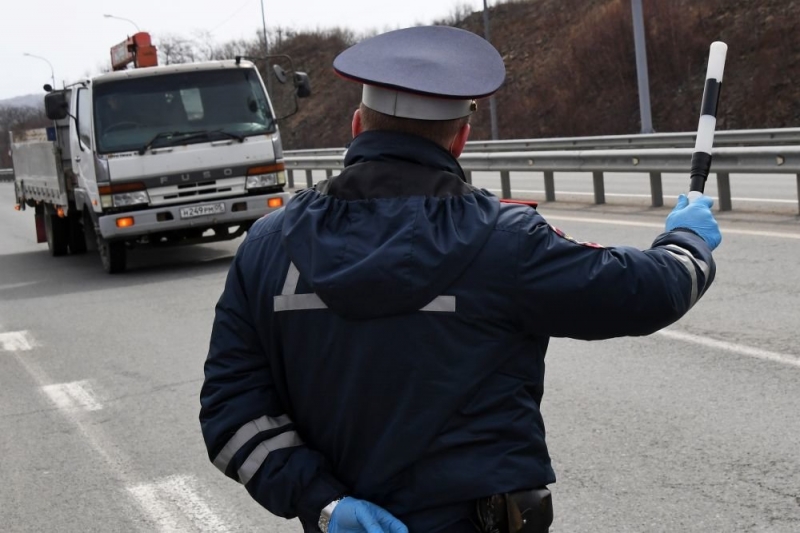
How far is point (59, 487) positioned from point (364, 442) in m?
3.79

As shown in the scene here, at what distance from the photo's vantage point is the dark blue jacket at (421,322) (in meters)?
2.29

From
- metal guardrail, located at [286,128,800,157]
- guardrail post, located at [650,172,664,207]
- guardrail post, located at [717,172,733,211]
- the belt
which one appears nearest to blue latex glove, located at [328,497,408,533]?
the belt

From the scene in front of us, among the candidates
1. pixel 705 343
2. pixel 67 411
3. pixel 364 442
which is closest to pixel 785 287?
pixel 705 343

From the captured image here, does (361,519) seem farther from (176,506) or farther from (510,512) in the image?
(176,506)

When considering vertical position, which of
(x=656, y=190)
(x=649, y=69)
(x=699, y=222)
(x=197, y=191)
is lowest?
(x=656, y=190)

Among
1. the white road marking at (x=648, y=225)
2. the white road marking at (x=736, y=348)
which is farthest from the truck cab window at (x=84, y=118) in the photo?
the white road marking at (x=736, y=348)

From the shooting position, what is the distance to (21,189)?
19766 mm

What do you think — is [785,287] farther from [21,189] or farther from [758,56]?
[758,56]

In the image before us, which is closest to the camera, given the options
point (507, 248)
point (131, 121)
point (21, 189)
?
point (507, 248)

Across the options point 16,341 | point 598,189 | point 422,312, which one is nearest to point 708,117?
point 422,312

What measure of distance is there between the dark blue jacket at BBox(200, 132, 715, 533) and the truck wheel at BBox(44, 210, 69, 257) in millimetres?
15202

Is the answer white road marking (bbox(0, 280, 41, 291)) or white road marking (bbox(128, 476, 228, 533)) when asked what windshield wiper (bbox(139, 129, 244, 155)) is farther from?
white road marking (bbox(128, 476, 228, 533))

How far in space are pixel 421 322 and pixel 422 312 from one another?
0.02 m

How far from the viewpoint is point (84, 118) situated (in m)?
14.0
